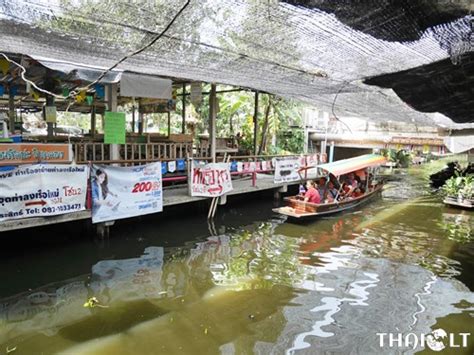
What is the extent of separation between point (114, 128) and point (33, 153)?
6.68 ft

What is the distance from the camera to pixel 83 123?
3903cm

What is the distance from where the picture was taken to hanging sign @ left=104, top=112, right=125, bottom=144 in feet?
28.7

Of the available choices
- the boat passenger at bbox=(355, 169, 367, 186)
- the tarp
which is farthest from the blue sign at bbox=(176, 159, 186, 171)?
the boat passenger at bbox=(355, 169, 367, 186)

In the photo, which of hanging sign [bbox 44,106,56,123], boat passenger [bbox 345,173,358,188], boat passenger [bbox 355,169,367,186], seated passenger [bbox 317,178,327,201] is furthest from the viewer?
boat passenger [bbox 355,169,367,186]

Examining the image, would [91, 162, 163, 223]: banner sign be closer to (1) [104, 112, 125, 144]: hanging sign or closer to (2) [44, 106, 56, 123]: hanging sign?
(1) [104, 112, 125, 144]: hanging sign

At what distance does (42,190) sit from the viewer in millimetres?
7289

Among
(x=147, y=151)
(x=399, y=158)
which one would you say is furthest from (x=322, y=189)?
(x=399, y=158)

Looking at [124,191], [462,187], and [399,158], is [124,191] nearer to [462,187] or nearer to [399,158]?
[462,187]

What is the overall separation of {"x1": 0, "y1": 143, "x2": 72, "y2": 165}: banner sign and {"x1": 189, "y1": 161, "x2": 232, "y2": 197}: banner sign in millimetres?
3689

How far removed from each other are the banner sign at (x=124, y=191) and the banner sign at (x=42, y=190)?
0.35 metres

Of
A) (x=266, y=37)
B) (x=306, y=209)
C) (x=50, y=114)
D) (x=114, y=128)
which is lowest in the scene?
(x=306, y=209)

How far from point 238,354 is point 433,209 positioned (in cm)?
1262

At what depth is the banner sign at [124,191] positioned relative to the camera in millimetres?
8250

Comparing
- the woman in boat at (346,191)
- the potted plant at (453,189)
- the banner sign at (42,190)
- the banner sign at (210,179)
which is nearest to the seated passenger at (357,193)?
the woman in boat at (346,191)
